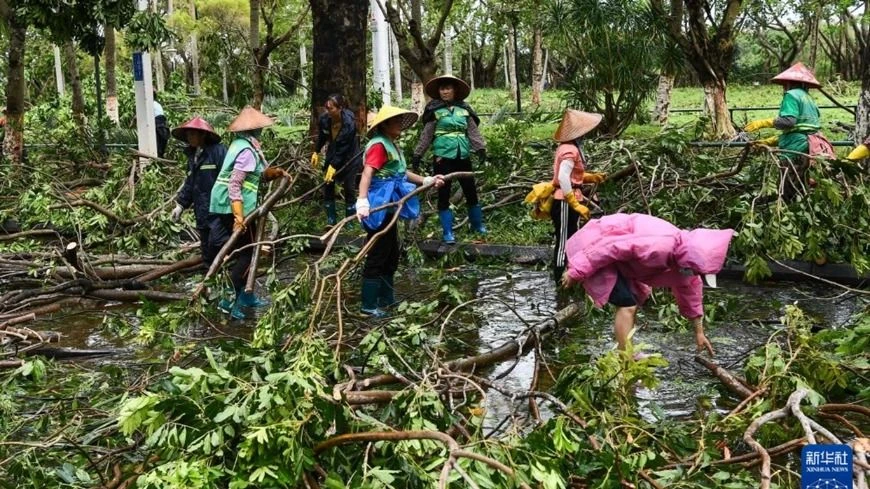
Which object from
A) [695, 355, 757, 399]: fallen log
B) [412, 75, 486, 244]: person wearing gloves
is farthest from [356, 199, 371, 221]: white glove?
[695, 355, 757, 399]: fallen log

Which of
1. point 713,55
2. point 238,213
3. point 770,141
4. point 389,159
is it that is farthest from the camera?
point 713,55

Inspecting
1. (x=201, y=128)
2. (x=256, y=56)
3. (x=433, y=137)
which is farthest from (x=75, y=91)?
(x=201, y=128)

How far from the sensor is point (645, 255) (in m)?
5.26

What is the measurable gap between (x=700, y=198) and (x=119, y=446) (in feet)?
20.0

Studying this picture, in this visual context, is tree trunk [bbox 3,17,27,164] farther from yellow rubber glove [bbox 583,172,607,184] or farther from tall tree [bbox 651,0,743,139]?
tall tree [bbox 651,0,743,139]

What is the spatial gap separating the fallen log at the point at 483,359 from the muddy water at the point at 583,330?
0.31ft

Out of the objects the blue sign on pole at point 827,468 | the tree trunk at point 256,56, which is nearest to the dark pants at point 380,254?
the blue sign on pole at point 827,468

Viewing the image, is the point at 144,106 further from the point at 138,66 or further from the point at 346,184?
the point at 346,184

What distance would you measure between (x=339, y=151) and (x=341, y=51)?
2.68m

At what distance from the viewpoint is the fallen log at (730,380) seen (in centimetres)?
513

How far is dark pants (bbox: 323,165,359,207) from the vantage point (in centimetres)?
1036

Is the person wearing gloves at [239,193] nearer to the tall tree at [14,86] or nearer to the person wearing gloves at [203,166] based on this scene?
the person wearing gloves at [203,166]

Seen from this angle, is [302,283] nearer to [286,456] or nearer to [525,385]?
[525,385]

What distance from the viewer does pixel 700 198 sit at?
8.86 meters
